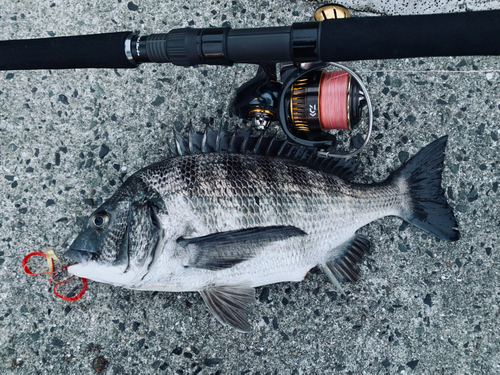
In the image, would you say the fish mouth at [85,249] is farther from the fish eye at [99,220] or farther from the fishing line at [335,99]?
the fishing line at [335,99]

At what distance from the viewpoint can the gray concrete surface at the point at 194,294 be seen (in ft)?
6.31

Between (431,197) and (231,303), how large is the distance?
45.3 inches

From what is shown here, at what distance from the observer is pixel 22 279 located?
1.96 meters

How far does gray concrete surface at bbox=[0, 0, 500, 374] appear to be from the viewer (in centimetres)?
192

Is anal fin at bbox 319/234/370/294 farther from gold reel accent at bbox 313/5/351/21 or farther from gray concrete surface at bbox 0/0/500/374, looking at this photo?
gold reel accent at bbox 313/5/351/21

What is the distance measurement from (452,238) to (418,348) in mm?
625

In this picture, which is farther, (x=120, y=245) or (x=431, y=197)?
(x=431, y=197)

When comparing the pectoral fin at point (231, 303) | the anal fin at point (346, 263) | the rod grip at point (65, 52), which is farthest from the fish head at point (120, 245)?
the anal fin at point (346, 263)

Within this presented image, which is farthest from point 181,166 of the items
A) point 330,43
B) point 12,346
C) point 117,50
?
point 12,346

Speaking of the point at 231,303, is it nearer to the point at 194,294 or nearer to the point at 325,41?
the point at 194,294

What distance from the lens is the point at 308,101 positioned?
5.37ft

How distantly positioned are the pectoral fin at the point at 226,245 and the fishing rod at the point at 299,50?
0.47 m

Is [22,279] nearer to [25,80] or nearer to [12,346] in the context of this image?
[12,346]

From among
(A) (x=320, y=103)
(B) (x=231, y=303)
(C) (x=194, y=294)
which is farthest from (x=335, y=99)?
(C) (x=194, y=294)
